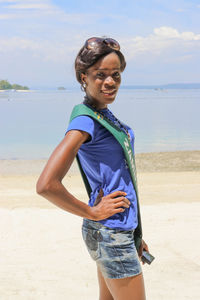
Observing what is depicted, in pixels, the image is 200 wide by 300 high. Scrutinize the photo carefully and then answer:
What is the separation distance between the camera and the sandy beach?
4430 millimetres

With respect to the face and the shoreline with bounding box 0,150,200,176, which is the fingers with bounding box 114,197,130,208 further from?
the shoreline with bounding box 0,150,200,176

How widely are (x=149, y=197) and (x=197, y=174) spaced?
3.71 metres

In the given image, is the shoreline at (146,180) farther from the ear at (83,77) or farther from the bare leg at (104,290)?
the ear at (83,77)

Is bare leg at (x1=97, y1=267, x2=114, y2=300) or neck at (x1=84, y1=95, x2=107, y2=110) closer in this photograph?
neck at (x1=84, y1=95, x2=107, y2=110)

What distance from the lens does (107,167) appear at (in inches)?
84.7

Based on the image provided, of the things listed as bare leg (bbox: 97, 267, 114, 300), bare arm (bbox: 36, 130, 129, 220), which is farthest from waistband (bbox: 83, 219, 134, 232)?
bare leg (bbox: 97, 267, 114, 300)

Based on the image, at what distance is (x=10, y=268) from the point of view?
493 centimetres

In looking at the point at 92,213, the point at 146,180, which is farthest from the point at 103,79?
the point at 146,180

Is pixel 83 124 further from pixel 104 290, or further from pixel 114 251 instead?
pixel 104 290

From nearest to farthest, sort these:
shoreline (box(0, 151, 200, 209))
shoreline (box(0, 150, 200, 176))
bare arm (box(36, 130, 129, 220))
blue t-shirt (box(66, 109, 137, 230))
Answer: bare arm (box(36, 130, 129, 220)) → blue t-shirt (box(66, 109, 137, 230)) → shoreline (box(0, 151, 200, 209)) → shoreline (box(0, 150, 200, 176))

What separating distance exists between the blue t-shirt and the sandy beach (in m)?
2.30

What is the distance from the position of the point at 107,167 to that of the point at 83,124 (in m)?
0.25

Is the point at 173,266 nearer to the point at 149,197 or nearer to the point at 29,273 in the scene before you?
the point at 29,273

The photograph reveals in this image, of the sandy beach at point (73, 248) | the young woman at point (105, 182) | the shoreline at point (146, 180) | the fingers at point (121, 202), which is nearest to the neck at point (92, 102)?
the young woman at point (105, 182)
